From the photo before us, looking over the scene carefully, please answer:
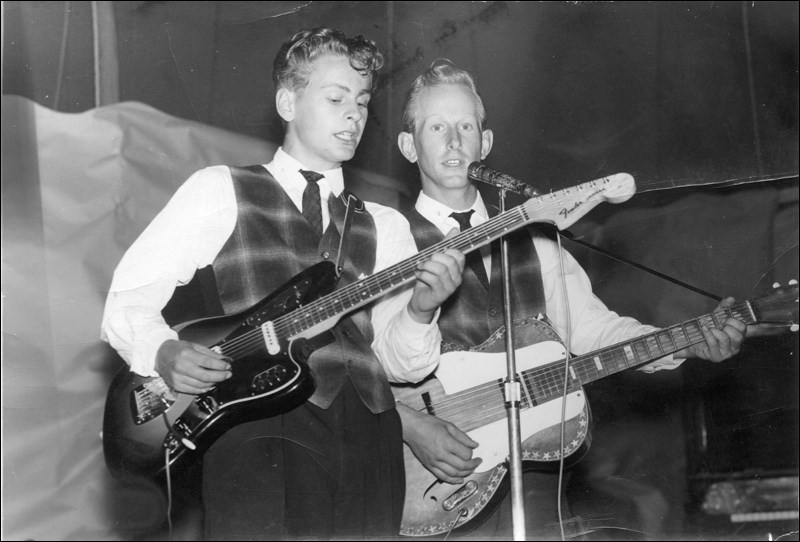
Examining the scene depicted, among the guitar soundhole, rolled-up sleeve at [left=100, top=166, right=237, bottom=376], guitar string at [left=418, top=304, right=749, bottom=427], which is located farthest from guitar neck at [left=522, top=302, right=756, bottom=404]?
rolled-up sleeve at [left=100, top=166, right=237, bottom=376]

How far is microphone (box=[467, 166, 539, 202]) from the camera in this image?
208cm

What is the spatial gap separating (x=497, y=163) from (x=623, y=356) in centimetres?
75

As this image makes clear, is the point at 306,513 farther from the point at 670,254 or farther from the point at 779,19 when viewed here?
the point at 779,19

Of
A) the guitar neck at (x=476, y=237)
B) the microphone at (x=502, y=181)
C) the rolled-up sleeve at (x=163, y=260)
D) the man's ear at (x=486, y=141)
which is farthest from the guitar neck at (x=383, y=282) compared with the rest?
the man's ear at (x=486, y=141)

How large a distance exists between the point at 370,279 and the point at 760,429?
1363 mm

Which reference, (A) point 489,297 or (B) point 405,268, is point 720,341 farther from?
(B) point 405,268

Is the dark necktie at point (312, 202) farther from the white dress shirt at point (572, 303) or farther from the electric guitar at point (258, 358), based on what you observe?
the white dress shirt at point (572, 303)

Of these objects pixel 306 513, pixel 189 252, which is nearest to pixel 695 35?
pixel 189 252

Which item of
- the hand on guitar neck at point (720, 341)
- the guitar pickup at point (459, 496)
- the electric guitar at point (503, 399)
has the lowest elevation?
the guitar pickup at point (459, 496)

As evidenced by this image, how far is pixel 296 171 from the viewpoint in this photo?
7.92ft

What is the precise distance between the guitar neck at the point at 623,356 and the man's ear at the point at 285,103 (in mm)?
1080

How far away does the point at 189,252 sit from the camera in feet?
7.57

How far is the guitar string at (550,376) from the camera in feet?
7.70

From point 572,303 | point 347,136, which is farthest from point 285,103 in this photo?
point 572,303
